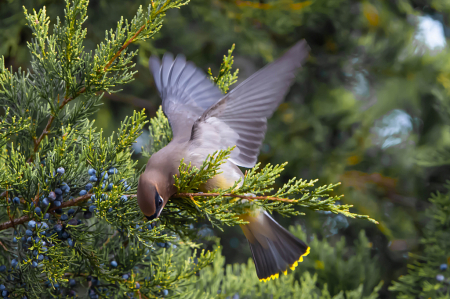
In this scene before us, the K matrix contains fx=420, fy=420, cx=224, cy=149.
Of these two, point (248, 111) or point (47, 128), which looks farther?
point (248, 111)

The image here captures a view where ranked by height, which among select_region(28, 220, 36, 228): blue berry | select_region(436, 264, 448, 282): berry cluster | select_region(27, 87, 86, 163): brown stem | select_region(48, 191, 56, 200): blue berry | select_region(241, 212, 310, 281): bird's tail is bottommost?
select_region(436, 264, 448, 282): berry cluster

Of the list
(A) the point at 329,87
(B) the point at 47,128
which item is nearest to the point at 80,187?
(B) the point at 47,128

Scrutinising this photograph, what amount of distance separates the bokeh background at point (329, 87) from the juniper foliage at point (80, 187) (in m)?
2.40

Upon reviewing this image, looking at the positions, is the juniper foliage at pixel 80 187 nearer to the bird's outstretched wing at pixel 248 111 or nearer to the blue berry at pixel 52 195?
the blue berry at pixel 52 195

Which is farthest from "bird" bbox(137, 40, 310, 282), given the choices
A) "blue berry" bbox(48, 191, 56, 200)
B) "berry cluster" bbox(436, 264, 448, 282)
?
"berry cluster" bbox(436, 264, 448, 282)

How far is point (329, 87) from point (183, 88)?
3244 mm

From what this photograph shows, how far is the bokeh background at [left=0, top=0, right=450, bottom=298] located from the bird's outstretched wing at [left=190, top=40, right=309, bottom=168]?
2.14 metres

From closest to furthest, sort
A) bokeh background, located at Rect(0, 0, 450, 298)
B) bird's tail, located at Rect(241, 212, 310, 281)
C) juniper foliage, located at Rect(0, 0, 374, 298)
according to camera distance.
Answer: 1. juniper foliage, located at Rect(0, 0, 374, 298)
2. bird's tail, located at Rect(241, 212, 310, 281)
3. bokeh background, located at Rect(0, 0, 450, 298)

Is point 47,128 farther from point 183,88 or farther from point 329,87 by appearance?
point 329,87

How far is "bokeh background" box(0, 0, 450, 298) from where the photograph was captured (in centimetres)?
421

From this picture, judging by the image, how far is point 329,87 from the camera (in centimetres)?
530

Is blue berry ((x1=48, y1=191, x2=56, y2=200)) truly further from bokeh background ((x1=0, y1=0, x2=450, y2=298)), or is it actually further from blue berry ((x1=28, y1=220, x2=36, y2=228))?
bokeh background ((x1=0, y1=0, x2=450, y2=298))

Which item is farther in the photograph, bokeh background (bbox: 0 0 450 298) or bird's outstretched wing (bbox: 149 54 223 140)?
bokeh background (bbox: 0 0 450 298)

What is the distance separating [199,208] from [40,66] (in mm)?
816
